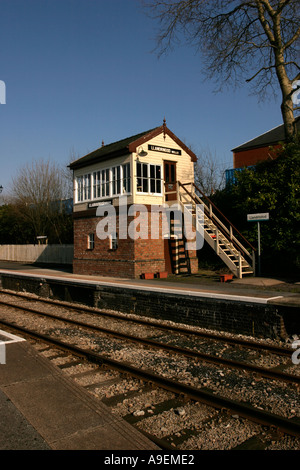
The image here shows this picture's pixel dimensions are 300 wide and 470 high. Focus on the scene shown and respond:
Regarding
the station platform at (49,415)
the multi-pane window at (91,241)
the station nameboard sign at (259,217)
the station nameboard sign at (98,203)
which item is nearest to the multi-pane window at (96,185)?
the station nameboard sign at (98,203)

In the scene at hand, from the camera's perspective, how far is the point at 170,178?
64.4 ft

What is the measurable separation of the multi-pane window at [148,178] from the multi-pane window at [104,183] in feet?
1.74

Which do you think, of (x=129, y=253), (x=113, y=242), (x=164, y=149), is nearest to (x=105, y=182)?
(x=113, y=242)

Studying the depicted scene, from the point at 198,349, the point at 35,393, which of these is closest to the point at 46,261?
the point at 198,349

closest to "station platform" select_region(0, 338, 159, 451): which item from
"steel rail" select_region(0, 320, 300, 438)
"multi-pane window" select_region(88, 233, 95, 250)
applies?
"steel rail" select_region(0, 320, 300, 438)

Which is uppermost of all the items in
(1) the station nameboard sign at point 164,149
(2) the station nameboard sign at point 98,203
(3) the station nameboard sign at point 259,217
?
(1) the station nameboard sign at point 164,149

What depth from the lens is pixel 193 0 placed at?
18766 mm

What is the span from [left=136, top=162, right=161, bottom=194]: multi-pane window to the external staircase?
41.9 inches

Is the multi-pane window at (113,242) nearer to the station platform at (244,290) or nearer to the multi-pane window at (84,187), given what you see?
the station platform at (244,290)

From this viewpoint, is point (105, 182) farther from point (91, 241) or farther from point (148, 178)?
point (91, 241)

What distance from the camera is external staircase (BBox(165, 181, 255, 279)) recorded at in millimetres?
16016

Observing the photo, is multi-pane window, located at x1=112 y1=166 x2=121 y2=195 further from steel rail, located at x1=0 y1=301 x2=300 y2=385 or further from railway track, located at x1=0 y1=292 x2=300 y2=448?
steel rail, located at x1=0 y1=301 x2=300 y2=385

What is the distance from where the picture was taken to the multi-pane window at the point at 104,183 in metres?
18.7

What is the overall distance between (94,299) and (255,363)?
8745 mm
